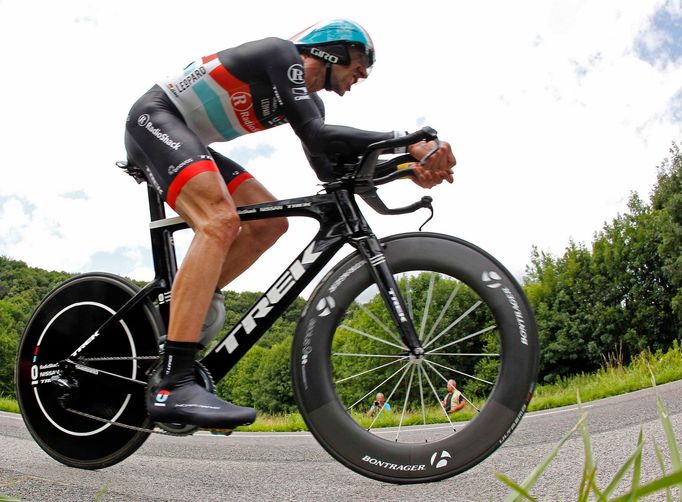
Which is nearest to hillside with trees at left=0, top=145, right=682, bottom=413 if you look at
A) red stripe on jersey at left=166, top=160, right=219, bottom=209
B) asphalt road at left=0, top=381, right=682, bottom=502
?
asphalt road at left=0, top=381, right=682, bottom=502

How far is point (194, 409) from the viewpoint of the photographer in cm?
277

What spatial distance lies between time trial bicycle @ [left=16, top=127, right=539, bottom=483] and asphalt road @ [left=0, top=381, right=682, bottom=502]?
1.09 feet

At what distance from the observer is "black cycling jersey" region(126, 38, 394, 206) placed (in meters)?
2.88

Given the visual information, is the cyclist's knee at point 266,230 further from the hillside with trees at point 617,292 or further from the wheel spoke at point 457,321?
the hillside with trees at point 617,292

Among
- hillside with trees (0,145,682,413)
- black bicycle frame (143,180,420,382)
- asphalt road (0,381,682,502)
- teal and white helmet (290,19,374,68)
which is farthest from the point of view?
hillside with trees (0,145,682,413)

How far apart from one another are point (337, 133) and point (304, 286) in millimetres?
758

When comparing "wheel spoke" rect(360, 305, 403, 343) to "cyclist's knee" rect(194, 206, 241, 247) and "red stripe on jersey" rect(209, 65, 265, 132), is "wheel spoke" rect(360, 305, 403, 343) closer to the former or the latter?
"cyclist's knee" rect(194, 206, 241, 247)

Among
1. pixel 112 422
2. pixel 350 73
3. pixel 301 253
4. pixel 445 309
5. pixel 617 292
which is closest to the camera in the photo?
pixel 445 309

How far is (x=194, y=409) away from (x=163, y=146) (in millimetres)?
1254

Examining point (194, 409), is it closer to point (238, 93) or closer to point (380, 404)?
point (380, 404)

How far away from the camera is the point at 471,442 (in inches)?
105

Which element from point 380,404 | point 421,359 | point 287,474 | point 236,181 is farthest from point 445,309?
point 287,474

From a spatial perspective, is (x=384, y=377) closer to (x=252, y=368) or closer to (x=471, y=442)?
(x=471, y=442)

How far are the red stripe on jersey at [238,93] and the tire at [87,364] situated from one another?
1.18 meters
